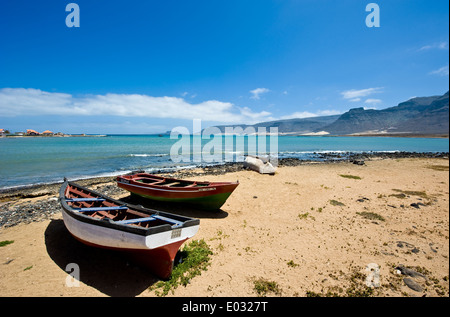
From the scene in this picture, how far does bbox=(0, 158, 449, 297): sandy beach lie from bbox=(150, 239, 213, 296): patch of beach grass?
195mm

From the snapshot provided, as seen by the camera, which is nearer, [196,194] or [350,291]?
[350,291]

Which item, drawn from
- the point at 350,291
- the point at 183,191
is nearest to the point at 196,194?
the point at 183,191

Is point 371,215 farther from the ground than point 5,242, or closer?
farther from the ground

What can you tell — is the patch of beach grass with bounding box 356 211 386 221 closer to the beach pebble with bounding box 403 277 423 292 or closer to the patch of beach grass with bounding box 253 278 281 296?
the beach pebble with bounding box 403 277 423 292

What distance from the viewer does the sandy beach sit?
18.3ft

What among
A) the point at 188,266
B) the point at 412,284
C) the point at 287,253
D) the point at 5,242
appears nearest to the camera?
the point at 412,284

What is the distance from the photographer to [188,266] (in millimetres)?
6438

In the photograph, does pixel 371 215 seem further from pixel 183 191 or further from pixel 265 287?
pixel 183 191

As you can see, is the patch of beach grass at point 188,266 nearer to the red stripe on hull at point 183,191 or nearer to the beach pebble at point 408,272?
the red stripe on hull at point 183,191

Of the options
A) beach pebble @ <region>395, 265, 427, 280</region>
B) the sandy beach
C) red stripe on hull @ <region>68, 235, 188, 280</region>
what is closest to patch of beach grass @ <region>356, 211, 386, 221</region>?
the sandy beach

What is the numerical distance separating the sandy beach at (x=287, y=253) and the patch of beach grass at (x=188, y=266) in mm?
195

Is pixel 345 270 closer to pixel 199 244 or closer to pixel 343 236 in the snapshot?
pixel 343 236

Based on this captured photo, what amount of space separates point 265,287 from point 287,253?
1.97 m

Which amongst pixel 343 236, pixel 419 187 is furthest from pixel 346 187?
pixel 343 236
